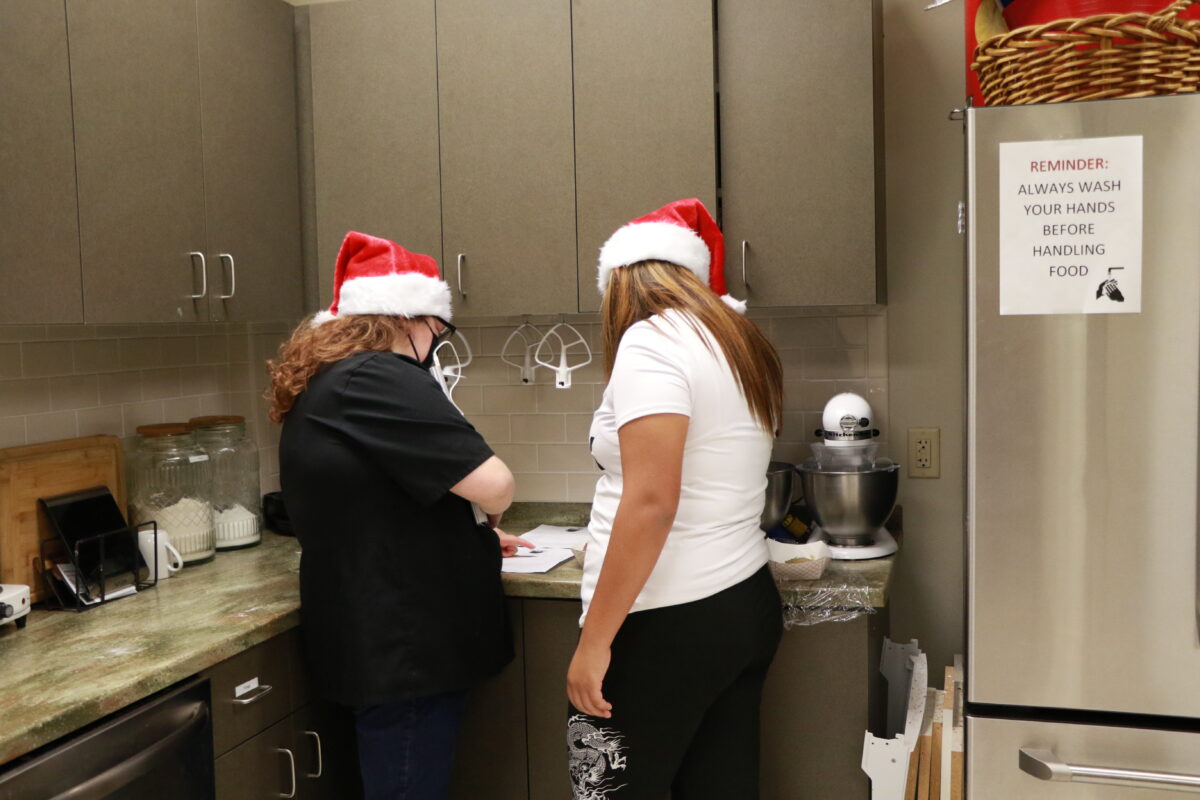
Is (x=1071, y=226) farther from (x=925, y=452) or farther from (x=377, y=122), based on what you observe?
(x=377, y=122)

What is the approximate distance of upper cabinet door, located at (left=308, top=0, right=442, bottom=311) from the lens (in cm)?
262

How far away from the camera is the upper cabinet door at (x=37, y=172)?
1.84 m

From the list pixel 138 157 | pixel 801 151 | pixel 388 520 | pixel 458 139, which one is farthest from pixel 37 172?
pixel 801 151

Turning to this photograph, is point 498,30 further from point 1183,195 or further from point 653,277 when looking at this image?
point 1183,195

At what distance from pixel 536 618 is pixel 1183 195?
1.48 metres

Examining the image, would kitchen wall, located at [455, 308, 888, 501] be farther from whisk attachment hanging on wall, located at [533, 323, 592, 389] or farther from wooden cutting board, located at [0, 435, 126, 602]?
wooden cutting board, located at [0, 435, 126, 602]

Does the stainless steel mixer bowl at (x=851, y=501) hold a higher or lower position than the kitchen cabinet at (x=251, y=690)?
higher

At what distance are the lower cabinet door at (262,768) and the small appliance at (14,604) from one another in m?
0.46

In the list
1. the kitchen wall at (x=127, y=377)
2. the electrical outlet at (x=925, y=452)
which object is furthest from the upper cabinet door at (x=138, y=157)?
the electrical outlet at (x=925, y=452)

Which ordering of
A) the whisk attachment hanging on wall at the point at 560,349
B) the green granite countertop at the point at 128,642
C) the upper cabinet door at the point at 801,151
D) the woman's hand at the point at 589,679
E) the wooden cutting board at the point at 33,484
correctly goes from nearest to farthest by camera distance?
the green granite countertop at the point at 128,642 → the woman's hand at the point at 589,679 → the wooden cutting board at the point at 33,484 → the upper cabinet door at the point at 801,151 → the whisk attachment hanging on wall at the point at 560,349

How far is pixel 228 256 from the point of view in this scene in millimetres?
2406

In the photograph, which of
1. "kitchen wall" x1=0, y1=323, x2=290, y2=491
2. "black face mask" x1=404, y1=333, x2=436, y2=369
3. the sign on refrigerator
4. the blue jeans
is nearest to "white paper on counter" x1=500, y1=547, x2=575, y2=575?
the blue jeans

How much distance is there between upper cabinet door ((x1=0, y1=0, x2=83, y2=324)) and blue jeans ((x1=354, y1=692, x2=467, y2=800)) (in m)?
0.95

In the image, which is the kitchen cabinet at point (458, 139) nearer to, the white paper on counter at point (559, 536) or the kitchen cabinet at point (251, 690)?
the white paper on counter at point (559, 536)
